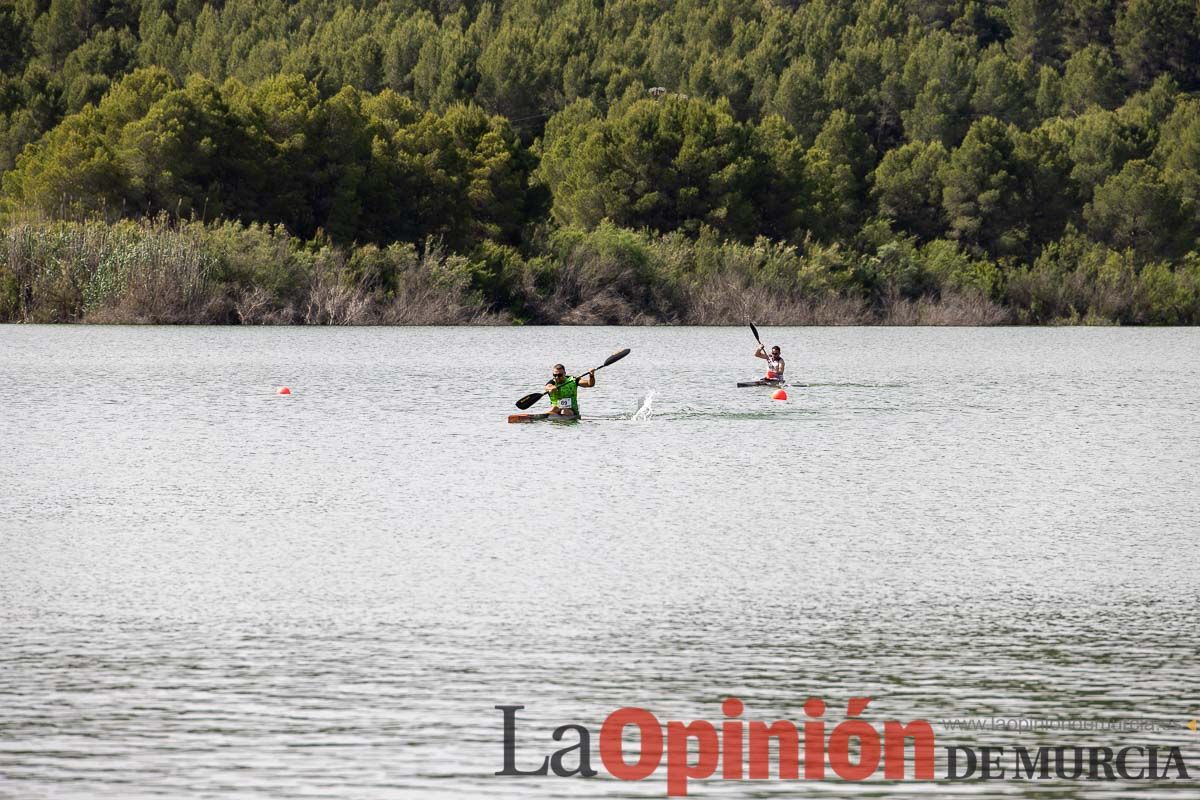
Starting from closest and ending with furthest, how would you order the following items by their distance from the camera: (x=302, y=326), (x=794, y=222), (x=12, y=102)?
(x=302, y=326)
(x=794, y=222)
(x=12, y=102)

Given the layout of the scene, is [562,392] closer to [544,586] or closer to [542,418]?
[542,418]

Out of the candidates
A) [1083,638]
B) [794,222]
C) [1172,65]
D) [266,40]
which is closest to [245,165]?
[794,222]

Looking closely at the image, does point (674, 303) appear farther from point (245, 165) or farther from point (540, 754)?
point (540, 754)

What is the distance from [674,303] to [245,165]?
15941 millimetres

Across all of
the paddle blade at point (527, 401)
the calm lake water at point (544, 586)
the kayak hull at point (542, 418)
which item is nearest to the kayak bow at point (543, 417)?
the kayak hull at point (542, 418)

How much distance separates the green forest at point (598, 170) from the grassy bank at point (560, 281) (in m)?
0.11

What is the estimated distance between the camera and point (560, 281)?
6906cm

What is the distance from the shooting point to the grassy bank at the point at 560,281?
186ft

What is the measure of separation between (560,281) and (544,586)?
56.9 meters

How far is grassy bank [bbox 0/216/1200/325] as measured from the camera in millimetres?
56625

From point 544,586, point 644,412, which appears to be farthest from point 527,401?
point 544,586

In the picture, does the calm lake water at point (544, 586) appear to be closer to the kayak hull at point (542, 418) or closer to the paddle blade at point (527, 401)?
the kayak hull at point (542, 418)

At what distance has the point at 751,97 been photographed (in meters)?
98.4

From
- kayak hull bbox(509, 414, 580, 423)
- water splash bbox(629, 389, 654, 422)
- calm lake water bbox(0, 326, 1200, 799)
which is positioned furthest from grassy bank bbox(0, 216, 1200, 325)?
kayak hull bbox(509, 414, 580, 423)
